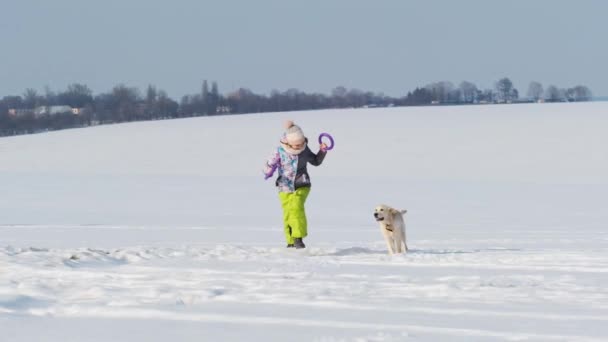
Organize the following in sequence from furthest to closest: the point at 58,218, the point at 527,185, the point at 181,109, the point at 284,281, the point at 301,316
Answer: the point at 181,109, the point at 527,185, the point at 58,218, the point at 284,281, the point at 301,316

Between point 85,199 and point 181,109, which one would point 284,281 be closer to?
point 85,199

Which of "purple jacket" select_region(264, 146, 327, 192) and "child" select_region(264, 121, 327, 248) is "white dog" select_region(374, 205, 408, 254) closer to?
"child" select_region(264, 121, 327, 248)

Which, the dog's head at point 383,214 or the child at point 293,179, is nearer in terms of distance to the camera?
the dog's head at point 383,214

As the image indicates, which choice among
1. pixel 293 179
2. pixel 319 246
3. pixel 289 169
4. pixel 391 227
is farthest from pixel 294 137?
pixel 391 227

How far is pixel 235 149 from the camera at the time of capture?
147 feet

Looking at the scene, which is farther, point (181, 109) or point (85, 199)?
point (181, 109)

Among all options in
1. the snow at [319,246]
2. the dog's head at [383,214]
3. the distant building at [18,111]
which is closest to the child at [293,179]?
the snow at [319,246]

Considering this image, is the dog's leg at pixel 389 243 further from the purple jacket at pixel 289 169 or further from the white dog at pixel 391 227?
the purple jacket at pixel 289 169

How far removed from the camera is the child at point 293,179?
433 inches

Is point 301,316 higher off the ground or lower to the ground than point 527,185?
higher

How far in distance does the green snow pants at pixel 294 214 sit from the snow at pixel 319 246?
0.46 m

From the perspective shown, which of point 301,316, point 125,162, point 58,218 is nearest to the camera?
point 301,316

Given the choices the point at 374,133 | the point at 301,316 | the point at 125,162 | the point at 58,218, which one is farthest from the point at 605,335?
the point at 374,133

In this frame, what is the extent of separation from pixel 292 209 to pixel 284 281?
379cm
